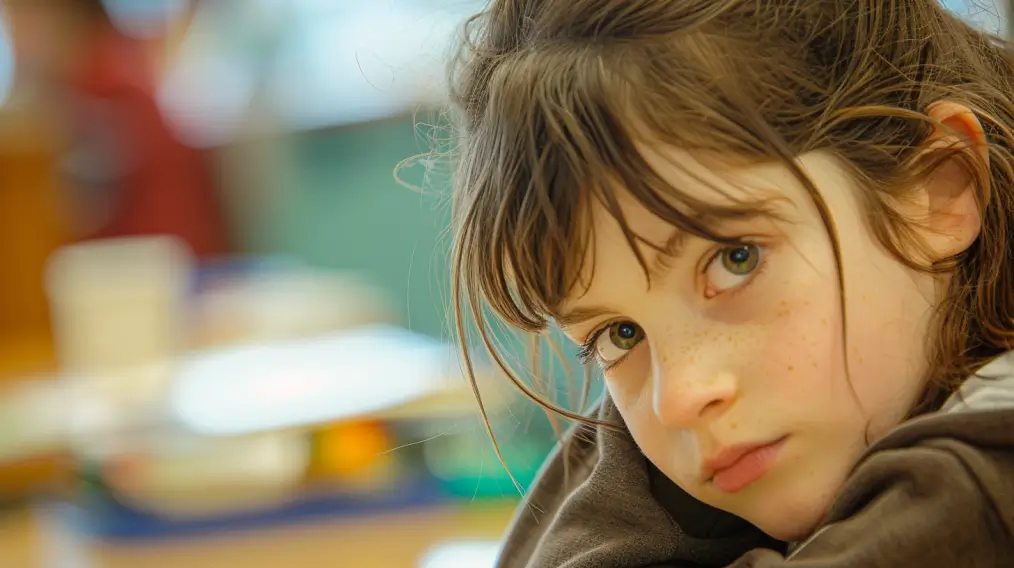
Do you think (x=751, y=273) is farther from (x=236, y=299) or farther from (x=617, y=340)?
(x=236, y=299)

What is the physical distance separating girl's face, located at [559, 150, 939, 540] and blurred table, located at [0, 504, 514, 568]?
3.19 feet

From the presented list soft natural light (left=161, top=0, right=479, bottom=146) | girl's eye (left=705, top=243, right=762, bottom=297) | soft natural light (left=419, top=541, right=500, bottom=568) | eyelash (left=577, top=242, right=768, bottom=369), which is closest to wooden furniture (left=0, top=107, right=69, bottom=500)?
soft natural light (left=161, top=0, right=479, bottom=146)

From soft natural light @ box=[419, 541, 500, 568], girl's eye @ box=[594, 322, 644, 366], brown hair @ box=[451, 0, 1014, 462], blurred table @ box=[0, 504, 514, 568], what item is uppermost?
brown hair @ box=[451, 0, 1014, 462]

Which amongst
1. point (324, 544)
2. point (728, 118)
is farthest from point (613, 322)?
point (324, 544)

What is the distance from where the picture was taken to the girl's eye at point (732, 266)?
1.61 feet

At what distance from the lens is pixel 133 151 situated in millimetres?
2768

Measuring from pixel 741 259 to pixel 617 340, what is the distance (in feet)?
0.27

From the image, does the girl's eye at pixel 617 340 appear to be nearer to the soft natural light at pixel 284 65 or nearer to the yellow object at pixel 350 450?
the yellow object at pixel 350 450

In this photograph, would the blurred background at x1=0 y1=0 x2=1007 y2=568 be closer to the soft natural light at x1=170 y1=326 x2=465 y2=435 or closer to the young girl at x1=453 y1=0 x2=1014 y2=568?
the soft natural light at x1=170 y1=326 x2=465 y2=435

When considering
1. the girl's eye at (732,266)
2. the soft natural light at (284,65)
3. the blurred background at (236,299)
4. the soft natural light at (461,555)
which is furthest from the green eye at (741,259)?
the soft natural light at (284,65)

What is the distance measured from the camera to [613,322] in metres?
0.54

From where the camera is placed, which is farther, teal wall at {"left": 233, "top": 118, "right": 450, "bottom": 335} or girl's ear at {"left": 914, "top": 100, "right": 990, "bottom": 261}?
teal wall at {"left": 233, "top": 118, "right": 450, "bottom": 335}

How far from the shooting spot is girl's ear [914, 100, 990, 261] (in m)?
0.51

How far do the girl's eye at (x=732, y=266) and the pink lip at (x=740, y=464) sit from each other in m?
0.07
